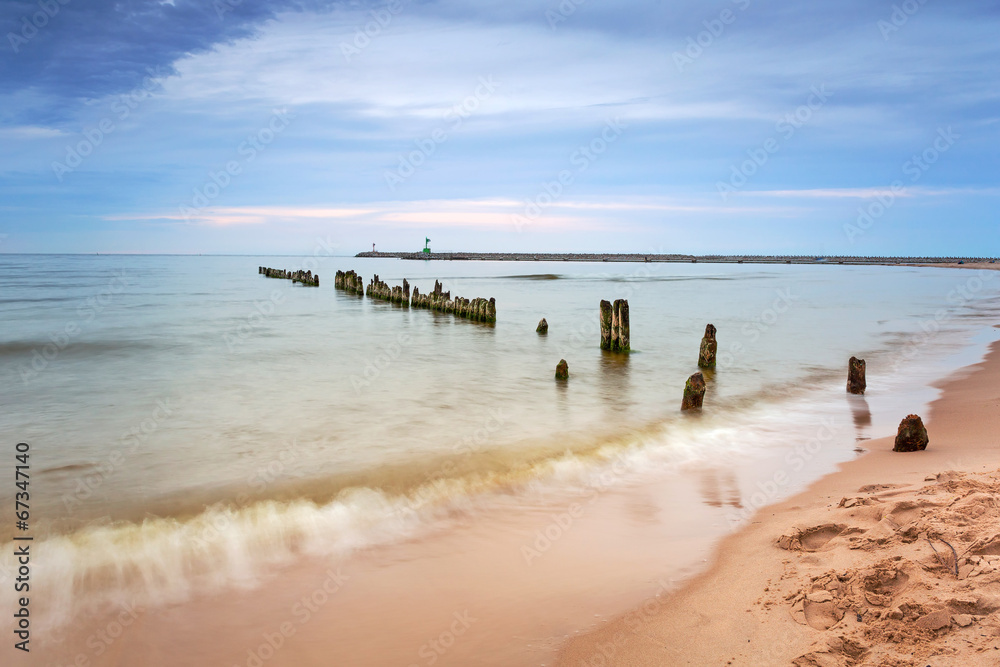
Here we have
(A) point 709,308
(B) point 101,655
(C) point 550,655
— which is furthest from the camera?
(A) point 709,308

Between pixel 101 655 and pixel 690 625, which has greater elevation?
pixel 690 625

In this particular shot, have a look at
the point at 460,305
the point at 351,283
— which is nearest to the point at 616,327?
the point at 460,305

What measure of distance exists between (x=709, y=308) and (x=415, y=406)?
2492 cm

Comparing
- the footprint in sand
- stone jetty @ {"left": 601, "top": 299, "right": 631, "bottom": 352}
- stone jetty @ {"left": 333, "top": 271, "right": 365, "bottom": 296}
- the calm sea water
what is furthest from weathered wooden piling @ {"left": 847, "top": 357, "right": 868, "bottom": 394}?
stone jetty @ {"left": 333, "top": 271, "right": 365, "bottom": 296}

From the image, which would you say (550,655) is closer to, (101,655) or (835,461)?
(101,655)

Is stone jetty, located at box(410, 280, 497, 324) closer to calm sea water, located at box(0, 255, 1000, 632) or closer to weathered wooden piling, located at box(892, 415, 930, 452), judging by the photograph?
calm sea water, located at box(0, 255, 1000, 632)

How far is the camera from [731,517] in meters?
5.76

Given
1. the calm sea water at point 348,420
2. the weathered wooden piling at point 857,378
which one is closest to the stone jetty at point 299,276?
the calm sea water at point 348,420

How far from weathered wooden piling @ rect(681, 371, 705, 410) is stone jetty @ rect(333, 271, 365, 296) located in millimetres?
32615

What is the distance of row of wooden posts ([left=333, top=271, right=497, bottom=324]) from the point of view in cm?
2448

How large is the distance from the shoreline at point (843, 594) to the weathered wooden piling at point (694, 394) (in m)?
4.89

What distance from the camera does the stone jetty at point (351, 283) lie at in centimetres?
4159

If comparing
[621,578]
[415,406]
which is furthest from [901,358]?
[621,578]

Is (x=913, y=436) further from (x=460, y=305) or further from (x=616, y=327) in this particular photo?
(x=460, y=305)
